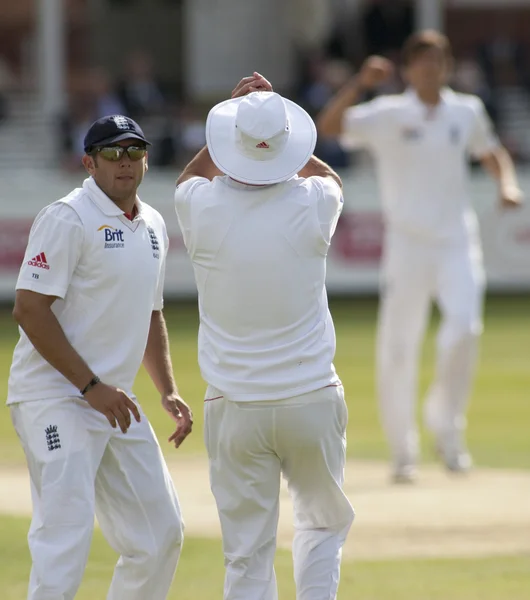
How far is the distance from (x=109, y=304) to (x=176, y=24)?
2890 cm

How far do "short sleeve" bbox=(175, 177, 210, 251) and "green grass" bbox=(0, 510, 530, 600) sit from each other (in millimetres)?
2082

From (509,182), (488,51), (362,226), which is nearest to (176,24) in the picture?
(488,51)

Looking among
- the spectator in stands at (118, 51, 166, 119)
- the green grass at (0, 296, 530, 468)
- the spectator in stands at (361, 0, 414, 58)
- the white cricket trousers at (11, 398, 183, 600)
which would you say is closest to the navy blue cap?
the white cricket trousers at (11, 398, 183, 600)

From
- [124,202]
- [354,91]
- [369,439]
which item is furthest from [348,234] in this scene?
[124,202]

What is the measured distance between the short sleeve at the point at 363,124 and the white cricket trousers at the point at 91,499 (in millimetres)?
4687

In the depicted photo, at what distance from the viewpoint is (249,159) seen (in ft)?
16.3

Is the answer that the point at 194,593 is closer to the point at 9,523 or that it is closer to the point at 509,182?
the point at 9,523

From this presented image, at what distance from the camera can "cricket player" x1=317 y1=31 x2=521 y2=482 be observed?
31.9ft

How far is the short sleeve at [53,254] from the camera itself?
5.08 m

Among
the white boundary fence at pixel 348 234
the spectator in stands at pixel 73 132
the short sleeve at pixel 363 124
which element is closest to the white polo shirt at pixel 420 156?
the short sleeve at pixel 363 124

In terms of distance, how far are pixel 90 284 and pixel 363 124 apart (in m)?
4.88

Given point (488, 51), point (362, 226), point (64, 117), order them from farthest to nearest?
point (488, 51) → point (64, 117) → point (362, 226)

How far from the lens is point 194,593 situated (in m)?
6.66

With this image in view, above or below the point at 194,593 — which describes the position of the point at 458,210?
above
